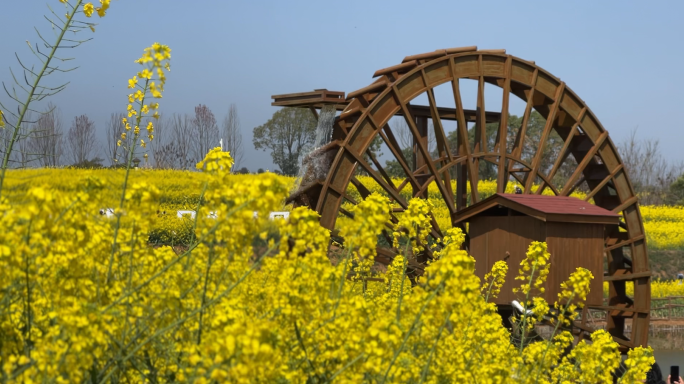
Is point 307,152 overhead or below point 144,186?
overhead

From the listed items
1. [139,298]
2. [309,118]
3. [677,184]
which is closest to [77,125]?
[309,118]

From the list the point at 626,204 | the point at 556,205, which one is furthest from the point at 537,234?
the point at 626,204

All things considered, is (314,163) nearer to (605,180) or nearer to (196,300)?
(605,180)

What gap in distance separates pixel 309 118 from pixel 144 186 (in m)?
34.9

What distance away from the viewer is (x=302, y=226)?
2.71m

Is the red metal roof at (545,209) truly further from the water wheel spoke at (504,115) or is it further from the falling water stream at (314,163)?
the falling water stream at (314,163)

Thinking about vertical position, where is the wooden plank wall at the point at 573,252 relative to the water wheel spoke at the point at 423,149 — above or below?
below

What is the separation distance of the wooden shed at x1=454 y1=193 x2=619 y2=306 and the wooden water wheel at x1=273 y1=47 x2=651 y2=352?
16.2 inches

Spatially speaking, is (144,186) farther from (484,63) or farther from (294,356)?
(484,63)

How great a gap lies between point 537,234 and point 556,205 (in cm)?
51

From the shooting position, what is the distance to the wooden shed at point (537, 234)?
30.4 feet

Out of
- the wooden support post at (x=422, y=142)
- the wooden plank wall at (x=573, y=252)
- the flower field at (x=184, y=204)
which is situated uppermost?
the wooden support post at (x=422, y=142)

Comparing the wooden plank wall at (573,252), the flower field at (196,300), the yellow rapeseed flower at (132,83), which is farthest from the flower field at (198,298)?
the wooden plank wall at (573,252)

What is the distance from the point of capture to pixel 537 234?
9328mm
